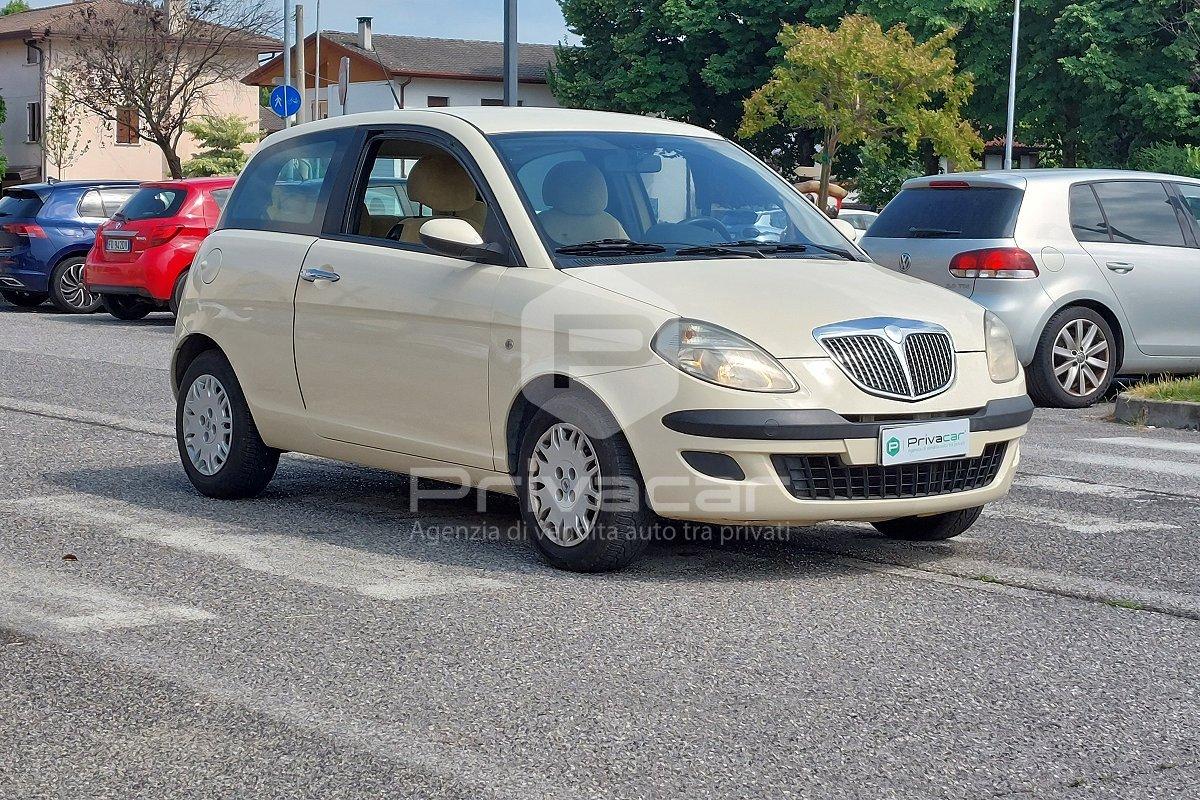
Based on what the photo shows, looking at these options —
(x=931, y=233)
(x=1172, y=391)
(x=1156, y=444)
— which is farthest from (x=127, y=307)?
(x=1156, y=444)

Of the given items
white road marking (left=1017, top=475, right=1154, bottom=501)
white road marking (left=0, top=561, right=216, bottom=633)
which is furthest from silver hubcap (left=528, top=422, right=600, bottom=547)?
white road marking (left=1017, top=475, right=1154, bottom=501)

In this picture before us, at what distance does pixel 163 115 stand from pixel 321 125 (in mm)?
50347

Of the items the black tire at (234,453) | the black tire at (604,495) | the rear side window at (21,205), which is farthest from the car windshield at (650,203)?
the rear side window at (21,205)

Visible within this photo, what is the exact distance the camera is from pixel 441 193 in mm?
6984

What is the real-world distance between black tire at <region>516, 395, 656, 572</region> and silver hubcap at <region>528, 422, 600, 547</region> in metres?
0.02

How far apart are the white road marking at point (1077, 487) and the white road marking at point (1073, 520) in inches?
22.2

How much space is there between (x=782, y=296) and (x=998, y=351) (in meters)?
0.92

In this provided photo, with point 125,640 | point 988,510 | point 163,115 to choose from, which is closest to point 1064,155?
point 163,115

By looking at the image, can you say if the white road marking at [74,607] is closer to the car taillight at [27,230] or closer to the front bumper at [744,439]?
the front bumper at [744,439]

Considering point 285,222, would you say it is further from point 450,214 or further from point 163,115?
point 163,115

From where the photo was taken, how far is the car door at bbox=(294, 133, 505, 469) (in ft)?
20.8

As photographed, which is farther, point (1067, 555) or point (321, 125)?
point (321, 125)

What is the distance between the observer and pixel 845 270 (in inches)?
257

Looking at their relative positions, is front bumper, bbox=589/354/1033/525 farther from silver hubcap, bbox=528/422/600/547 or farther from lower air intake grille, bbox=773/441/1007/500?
silver hubcap, bbox=528/422/600/547
